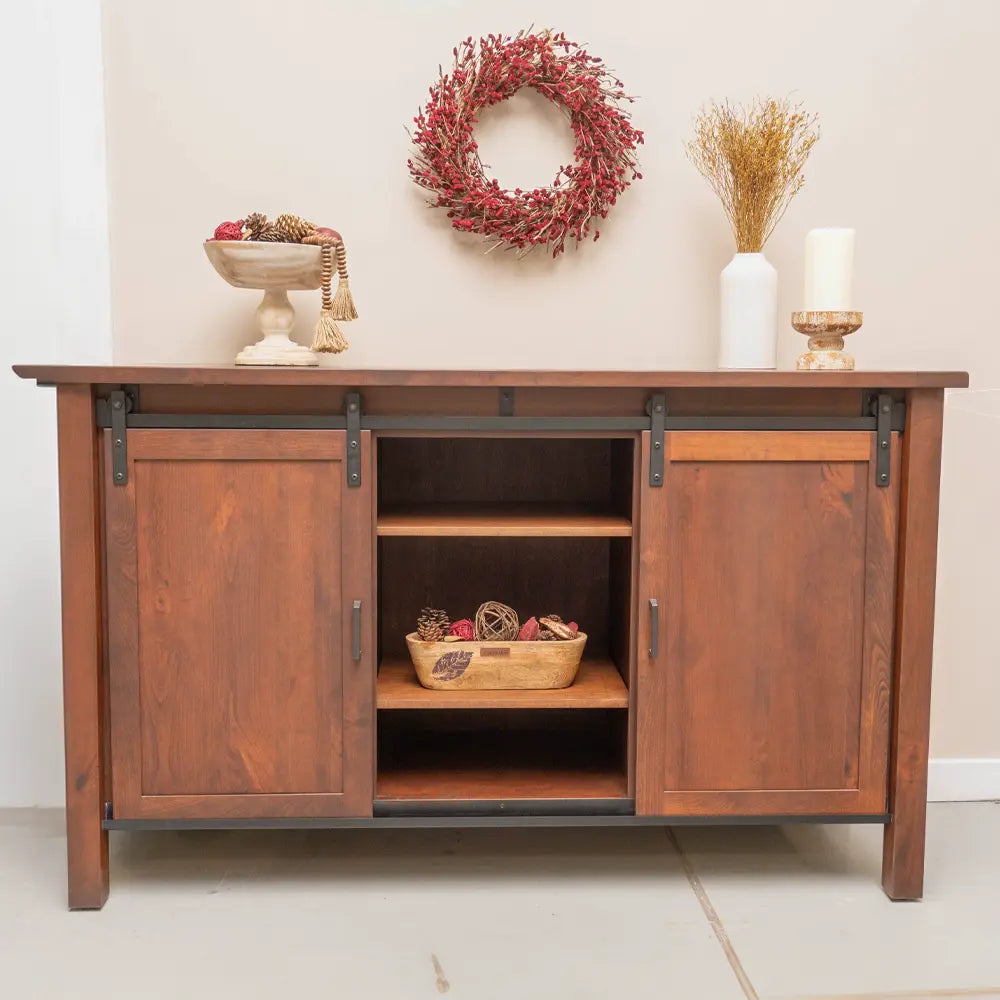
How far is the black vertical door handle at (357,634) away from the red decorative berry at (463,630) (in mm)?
282

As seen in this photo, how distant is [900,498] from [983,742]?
104 cm

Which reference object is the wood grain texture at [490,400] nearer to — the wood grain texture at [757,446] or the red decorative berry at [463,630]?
the wood grain texture at [757,446]

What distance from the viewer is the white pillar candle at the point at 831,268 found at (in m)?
2.31

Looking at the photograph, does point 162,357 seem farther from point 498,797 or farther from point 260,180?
A: point 498,797

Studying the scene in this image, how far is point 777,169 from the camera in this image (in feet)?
8.13

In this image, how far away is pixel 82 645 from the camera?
204 centimetres

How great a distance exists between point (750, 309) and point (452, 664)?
1.10m

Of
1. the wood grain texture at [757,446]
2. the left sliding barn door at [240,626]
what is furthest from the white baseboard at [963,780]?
the left sliding barn door at [240,626]

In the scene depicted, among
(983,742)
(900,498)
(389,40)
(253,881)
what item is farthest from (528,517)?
(983,742)

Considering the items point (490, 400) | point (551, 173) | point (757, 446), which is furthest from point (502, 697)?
point (551, 173)

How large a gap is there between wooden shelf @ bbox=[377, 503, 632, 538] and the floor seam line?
751mm

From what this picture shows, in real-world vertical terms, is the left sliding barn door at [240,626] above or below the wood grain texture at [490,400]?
below

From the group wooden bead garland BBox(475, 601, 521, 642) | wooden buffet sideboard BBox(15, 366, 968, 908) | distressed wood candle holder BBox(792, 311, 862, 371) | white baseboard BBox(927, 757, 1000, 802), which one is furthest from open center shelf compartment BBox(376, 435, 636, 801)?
white baseboard BBox(927, 757, 1000, 802)

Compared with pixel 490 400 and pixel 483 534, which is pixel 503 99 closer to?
pixel 490 400
